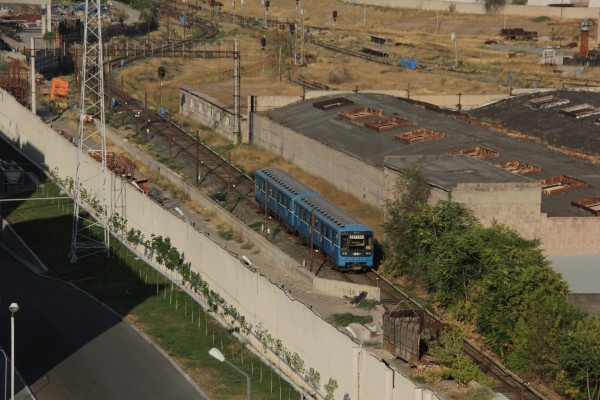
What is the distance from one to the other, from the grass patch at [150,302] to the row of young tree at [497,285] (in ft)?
28.5

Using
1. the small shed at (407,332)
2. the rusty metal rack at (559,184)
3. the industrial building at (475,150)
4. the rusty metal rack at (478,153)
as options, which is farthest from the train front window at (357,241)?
the rusty metal rack at (478,153)

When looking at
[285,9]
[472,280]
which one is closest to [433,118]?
[472,280]

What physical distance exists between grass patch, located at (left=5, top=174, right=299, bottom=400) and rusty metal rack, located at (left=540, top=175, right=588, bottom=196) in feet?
66.6

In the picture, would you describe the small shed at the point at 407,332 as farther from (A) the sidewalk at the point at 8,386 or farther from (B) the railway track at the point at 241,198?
(A) the sidewalk at the point at 8,386

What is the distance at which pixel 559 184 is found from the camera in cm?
7338

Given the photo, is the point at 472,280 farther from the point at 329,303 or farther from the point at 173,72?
the point at 173,72

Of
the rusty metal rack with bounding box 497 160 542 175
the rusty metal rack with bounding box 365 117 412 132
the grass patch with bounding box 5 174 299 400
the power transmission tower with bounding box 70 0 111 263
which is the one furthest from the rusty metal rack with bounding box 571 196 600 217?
the power transmission tower with bounding box 70 0 111 263

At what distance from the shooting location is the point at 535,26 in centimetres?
17550

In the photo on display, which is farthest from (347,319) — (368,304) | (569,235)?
(569,235)

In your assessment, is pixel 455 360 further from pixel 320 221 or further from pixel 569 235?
pixel 569 235

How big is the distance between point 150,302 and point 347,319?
12.4 m

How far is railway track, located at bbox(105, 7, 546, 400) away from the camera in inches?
2009

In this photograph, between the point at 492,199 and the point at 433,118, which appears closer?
the point at 492,199

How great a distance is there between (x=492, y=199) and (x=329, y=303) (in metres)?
11.8
